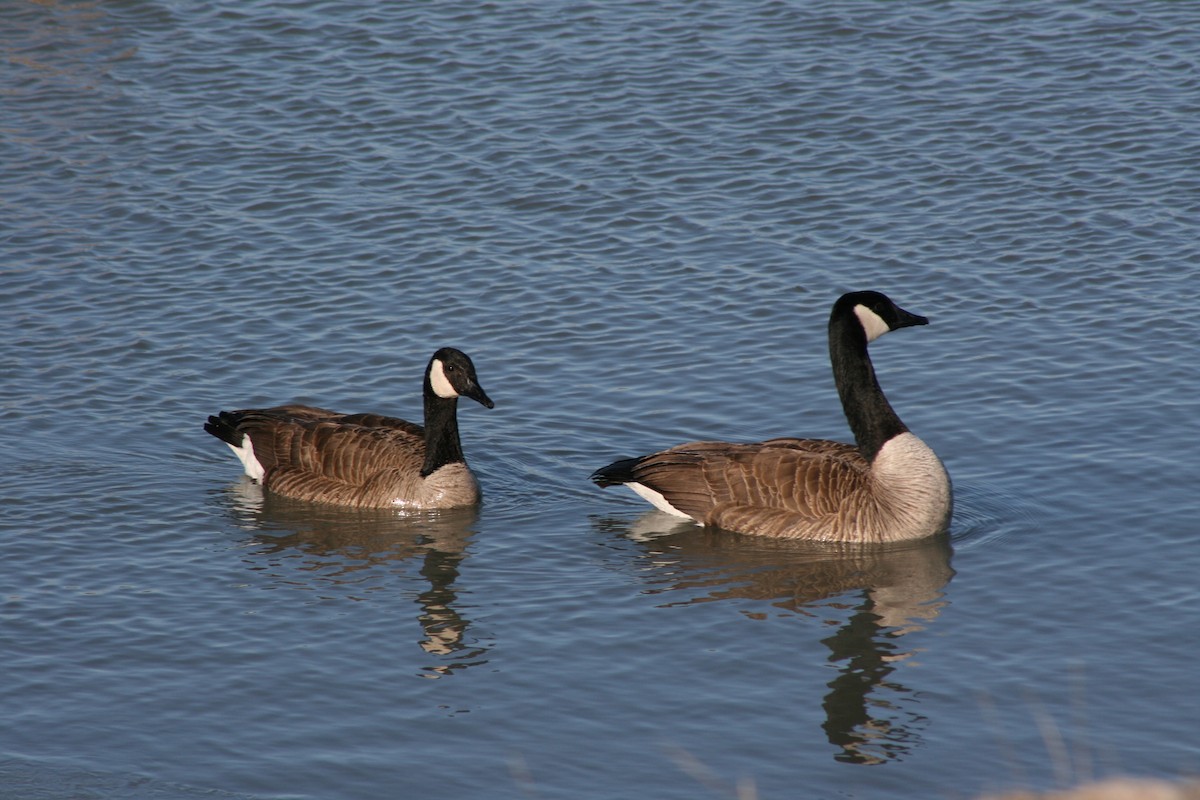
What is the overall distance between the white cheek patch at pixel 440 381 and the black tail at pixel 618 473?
1.41 m

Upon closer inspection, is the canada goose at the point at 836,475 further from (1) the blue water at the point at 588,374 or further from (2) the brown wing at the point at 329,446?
(2) the brown wing at the point at 329,446

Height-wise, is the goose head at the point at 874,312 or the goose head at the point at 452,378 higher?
the goose head at the point at 874,312

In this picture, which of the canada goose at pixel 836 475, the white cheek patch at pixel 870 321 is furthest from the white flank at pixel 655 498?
the white cheek patch at pixel 870 321

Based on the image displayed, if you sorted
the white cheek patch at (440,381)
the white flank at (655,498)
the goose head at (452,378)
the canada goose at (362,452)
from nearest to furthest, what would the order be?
1. the white flank at (655,498)
2. the goose head at (452,378)
3. the white cheek patch at (440,381)
4. the canada goose at (362,452)

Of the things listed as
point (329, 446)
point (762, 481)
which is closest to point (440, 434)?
point (329, 446)

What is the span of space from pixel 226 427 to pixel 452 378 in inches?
87.6

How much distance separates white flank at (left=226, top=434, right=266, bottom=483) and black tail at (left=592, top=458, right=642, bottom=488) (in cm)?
307

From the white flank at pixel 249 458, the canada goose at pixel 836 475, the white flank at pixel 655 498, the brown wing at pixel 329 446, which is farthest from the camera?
the white flank at pixel 249 458

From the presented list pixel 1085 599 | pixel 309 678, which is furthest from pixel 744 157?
pixel 309 678

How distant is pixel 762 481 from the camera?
13508 mm

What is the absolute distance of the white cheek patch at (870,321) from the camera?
Answer: 13570mm

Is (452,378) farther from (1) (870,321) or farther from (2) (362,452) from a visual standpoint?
(1) (870,321)

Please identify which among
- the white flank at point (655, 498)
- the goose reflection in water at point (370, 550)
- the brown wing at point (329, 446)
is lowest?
the goose reflection in water at point (370, 550)

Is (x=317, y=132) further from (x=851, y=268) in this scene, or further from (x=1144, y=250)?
(x=1144, y=250)
